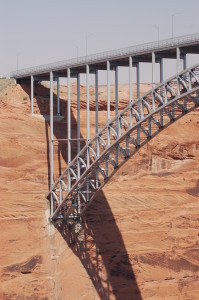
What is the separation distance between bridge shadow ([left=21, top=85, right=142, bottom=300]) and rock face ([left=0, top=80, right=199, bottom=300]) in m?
0.06

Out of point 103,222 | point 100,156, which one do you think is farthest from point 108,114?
point 103,222

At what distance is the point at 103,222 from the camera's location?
48750 millimetres

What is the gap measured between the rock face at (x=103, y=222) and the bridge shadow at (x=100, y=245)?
0.06 metres

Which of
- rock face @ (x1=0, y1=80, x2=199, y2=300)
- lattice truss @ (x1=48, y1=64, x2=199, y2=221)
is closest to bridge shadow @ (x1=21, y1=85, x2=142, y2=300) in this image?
rock face @ (x1=0, y1=80, x2=199, y2=300)

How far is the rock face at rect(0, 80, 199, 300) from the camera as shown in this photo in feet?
148

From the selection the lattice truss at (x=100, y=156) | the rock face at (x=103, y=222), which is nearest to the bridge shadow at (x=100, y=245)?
the rock face at (x=103, y=222)

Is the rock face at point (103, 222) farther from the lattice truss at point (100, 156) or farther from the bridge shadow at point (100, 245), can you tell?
the lattice truss at point (100, 156)

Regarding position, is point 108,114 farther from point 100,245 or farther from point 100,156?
point 100,245

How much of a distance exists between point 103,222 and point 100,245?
144cm

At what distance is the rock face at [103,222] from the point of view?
45.2m

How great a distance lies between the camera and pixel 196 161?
2109 inches

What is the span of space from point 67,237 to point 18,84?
9670 mm

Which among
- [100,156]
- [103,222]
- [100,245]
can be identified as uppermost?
[100,156]

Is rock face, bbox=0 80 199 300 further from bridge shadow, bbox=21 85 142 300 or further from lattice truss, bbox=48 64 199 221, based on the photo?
lattice truss, bbox=48 64 199 221
